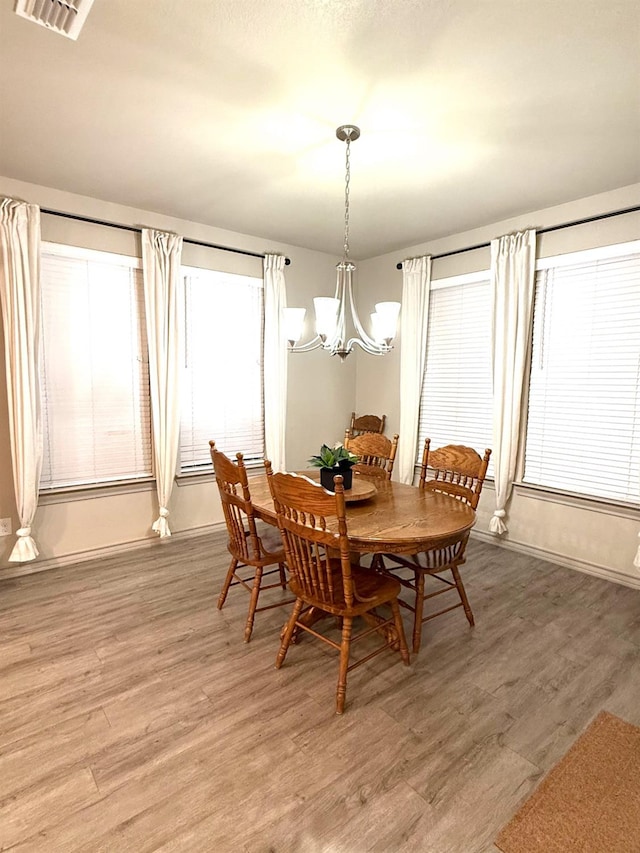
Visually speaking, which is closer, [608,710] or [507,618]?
[608,710]

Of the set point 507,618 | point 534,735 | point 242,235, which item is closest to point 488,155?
point 242,235

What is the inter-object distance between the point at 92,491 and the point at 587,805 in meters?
3.55

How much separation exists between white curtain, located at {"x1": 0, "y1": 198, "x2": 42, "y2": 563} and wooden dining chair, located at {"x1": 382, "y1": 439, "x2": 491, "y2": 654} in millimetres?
2539

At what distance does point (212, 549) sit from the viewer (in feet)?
12.8

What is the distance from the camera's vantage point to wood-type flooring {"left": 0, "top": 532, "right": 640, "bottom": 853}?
4.91 ft

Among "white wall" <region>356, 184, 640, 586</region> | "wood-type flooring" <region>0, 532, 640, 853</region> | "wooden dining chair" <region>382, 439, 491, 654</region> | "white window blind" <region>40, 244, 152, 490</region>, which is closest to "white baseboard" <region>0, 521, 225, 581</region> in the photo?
"wood-type flooring" <region>0, 532, 640, 853</region>

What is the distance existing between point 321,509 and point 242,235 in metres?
3.31

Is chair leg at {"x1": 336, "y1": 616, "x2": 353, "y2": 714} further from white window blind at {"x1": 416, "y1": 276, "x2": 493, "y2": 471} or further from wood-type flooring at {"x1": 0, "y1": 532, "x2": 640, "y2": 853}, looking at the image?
white window blind at {"x1": 416, "y1": 276, "x2": 493, "y2": 471}

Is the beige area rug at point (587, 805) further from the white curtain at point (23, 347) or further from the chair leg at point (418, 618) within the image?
the white curtain at point (23, 347)

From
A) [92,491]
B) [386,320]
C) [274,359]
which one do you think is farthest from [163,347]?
[386,320]

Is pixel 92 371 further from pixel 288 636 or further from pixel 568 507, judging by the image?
pixel 568 507

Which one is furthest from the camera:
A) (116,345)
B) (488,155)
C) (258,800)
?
(116,345)

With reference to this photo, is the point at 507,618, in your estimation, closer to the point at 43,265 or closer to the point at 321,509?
the point at 321,509

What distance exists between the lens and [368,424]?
511 centimetres
